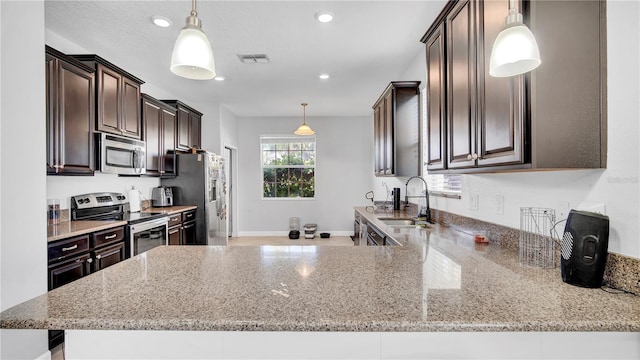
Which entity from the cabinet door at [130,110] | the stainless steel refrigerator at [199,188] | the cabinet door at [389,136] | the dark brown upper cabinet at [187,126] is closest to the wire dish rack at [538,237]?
the cabinet door at [389,136]

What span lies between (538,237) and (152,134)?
4265 mm

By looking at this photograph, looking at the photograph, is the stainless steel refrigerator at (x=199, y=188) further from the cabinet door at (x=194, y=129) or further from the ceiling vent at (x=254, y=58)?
the ceiling vent at (x=254, y=58)

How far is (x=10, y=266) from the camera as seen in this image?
1897 mm

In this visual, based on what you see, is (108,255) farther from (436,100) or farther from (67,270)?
(436,100)

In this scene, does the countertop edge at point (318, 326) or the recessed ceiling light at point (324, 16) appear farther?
the recessed ceiling light at point (324, 16)

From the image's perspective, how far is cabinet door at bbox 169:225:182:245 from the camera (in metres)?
3.90

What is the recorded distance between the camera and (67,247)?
92.4 inches

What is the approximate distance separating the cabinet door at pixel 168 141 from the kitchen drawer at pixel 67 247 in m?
2.01

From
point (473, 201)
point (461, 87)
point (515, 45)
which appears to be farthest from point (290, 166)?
point (515, 45)

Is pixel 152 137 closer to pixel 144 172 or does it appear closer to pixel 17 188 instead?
pixel 144 172

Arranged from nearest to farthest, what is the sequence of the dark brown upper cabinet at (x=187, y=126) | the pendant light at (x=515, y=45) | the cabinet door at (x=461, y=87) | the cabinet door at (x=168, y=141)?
the pendant light at (x=515, y=45) → the cabinet door at (x=461, y=87) → the cabinet door at (x=168, y=141) → the dark brown upper cabinet at (x=187, y=126)

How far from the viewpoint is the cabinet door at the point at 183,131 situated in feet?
15.8

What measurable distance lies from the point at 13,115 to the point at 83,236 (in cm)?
102

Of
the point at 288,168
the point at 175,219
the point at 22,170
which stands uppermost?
the point at 288,168
